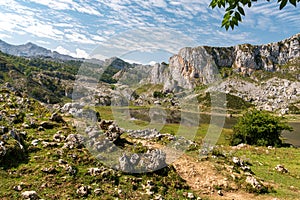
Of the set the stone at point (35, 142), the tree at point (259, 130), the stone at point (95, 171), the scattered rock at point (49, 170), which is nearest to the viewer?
the scattered rock at point (49, 170)

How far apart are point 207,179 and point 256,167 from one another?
25.7ft

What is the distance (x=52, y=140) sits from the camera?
1908 cm

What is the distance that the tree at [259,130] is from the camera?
3969cm

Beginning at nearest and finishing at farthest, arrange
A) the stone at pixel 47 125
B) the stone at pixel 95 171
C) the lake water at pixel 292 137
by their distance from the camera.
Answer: the stone at pixel 95 171 → the stone at pixel 47 125 → the lake water at pixel 292 137

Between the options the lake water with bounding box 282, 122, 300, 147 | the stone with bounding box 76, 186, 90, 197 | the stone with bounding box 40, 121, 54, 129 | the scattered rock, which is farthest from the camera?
the lake water with bounding box 282, 122, 300, 147

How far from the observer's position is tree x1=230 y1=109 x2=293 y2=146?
A: 39688 millimetres

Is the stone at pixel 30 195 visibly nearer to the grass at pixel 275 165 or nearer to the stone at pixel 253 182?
the stone at pixel 253 182

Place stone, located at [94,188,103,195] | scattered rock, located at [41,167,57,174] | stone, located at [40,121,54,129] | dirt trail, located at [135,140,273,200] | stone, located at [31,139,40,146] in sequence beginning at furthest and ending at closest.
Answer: stone, located at [40,121,54,129] < stone, located at [31,139,40,146] < dirt trail, located at [135,140,273,200] < scattered rock, located at [41,167,57,174] < stone, located at [94,188,103,195]

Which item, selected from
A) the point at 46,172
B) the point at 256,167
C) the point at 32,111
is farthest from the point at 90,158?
the point at 256,167

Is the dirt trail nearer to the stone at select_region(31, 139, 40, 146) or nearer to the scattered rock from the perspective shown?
the scattered rock

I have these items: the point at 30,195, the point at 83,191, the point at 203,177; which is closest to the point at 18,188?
the point at 30,195

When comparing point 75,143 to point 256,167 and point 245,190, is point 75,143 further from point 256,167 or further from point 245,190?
point 256,167

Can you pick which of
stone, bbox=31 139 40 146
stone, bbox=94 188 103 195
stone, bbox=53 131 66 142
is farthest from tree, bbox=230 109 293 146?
stone, bbox=31 139 40 146

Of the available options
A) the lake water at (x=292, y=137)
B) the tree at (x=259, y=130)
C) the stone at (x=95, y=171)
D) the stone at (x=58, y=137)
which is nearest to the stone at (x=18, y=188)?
the stone at (x=95, y=171)
